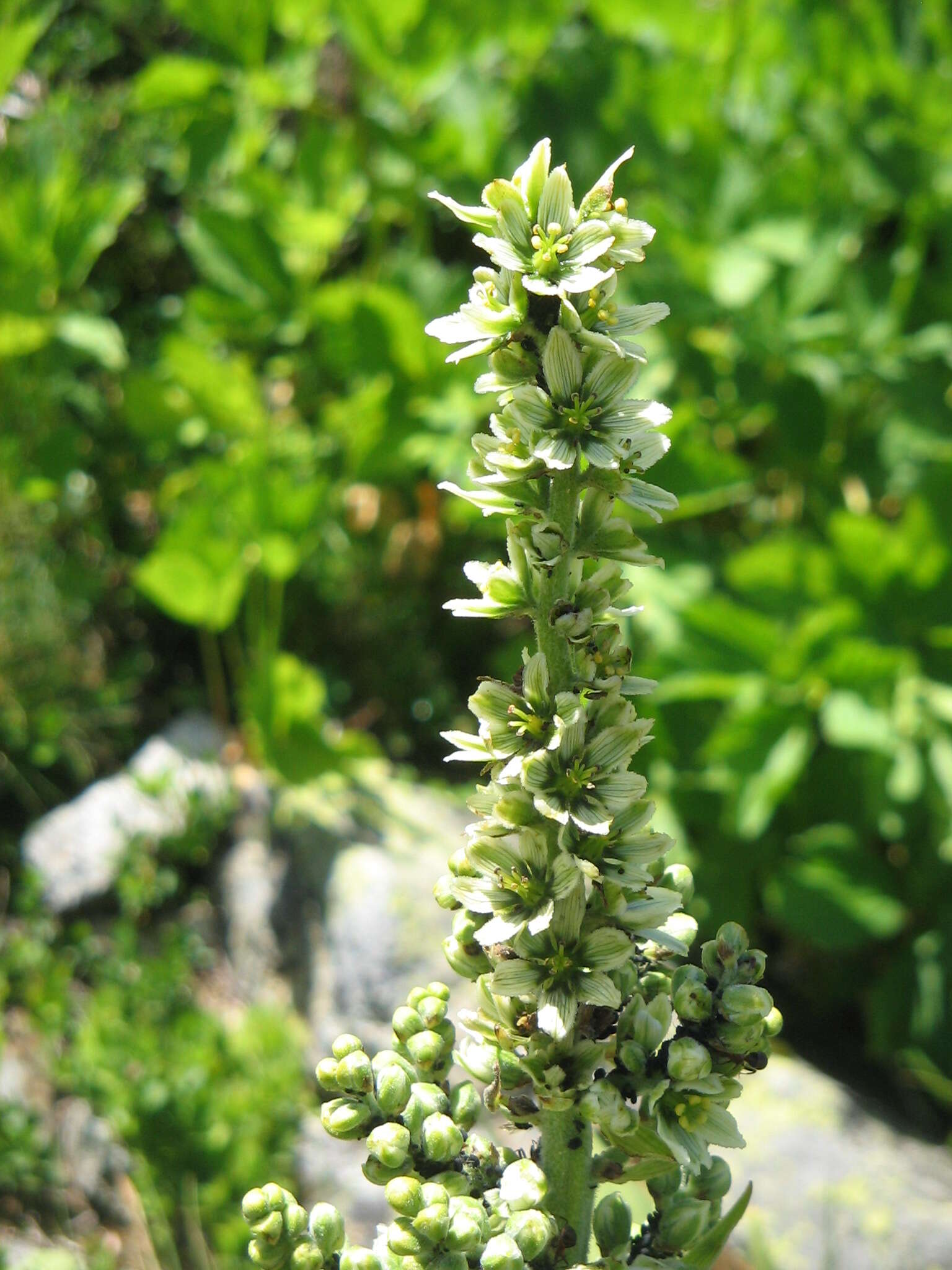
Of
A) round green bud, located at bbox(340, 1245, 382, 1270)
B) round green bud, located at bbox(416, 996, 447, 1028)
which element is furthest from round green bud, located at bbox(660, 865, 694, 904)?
round green bud, located at bbox(340, 1245, 382, 1270)

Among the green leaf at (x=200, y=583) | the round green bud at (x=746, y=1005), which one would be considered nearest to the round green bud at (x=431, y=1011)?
the round green bud at (x=746, y=1005)

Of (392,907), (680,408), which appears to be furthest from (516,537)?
(392,907)

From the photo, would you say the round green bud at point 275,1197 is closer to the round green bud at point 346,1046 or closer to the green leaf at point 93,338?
the round green bud at point 346,1046

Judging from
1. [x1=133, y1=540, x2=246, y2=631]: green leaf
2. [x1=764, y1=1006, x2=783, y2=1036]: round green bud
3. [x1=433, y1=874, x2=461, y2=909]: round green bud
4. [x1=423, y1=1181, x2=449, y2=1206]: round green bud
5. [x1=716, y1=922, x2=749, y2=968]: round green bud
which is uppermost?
[x1=433, y1=874, x2=461, y2=909]: round green bud

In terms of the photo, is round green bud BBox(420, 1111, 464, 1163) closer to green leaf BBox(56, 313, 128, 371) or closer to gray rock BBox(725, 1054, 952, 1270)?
gray rock BBox(725, 1054, 952, 1270)

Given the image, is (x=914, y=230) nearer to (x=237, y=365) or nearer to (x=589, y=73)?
(x=589, y=73)

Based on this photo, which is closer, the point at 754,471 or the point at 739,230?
the point at 739,230

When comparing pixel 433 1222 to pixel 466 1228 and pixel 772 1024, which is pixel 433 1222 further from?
pixel 772 1024
